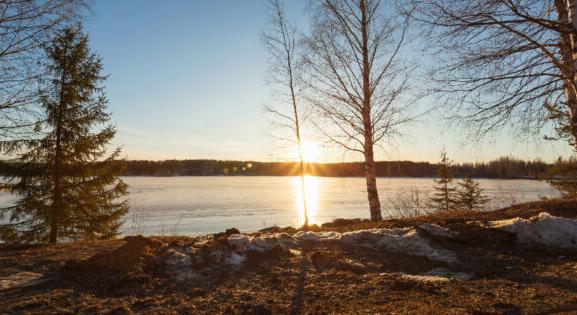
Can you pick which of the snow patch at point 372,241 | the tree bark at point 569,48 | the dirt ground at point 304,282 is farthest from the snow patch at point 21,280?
the tree bark at point 569,48

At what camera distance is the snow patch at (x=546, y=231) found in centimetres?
683

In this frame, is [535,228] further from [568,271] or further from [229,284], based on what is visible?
[229,284]

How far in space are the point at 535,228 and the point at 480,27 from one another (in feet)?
11.8

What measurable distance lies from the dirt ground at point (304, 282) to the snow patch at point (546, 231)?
0.22 m

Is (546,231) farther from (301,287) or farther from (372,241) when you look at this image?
(301,287)

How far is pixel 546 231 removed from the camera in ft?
23.0

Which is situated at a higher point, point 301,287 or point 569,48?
point 569,48

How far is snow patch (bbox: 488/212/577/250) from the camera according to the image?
269 inches

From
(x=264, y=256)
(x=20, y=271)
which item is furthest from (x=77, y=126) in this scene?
(x=264, y=256)

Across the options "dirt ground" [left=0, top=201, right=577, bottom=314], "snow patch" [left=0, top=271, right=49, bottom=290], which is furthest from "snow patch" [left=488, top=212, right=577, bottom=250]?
"snow patch" [left=0, top=271, right=49, bottom=290]

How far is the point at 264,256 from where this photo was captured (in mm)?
6246

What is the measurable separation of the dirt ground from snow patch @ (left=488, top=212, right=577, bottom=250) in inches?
8.7

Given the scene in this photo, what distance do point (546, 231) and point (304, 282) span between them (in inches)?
177

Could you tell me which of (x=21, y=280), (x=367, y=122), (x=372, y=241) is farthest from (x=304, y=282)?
(x=367, y=122)
